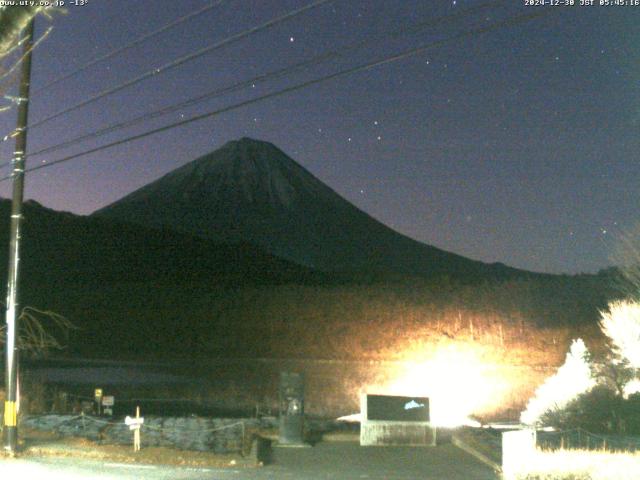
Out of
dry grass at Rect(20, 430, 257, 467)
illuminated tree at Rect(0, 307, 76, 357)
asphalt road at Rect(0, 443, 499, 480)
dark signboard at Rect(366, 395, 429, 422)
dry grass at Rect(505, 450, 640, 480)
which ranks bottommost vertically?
asphalt road at Rect(0, 443, 499, 480)

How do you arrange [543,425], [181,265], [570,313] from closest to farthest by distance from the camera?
[543,425], [570,313], [181,265]

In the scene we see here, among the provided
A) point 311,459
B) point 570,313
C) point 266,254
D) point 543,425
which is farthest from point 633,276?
point 266,254

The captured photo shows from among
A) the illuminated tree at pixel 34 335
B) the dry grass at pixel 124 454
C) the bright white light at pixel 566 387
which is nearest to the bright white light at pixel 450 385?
the bright white light at pixel 566 387

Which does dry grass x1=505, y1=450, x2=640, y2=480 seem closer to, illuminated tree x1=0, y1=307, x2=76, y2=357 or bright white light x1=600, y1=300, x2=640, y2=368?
illuminated tree x1=0, y1=307, x2=76, y2=357

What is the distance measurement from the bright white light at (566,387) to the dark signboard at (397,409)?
5674 millimetres

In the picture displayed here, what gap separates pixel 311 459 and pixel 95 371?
105 ft

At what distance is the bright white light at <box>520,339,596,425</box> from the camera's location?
990 inches

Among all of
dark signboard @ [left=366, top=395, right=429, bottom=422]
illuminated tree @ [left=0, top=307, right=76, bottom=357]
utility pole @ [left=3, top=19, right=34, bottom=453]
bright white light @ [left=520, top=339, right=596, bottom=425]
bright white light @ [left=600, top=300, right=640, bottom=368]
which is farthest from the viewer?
bright white light @ [left=600, top=300, right=640, bottom=368]

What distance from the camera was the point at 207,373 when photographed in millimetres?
49656

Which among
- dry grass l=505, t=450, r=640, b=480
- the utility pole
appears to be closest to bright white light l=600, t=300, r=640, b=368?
dry grass l=505, t=450, r=640, b=480

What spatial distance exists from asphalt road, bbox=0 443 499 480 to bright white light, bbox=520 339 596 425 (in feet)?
22.4

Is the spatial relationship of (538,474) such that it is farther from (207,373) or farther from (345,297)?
(345,297)

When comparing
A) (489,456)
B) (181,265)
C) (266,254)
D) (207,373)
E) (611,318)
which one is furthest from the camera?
(266,254)

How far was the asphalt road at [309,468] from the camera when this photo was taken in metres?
15.3
